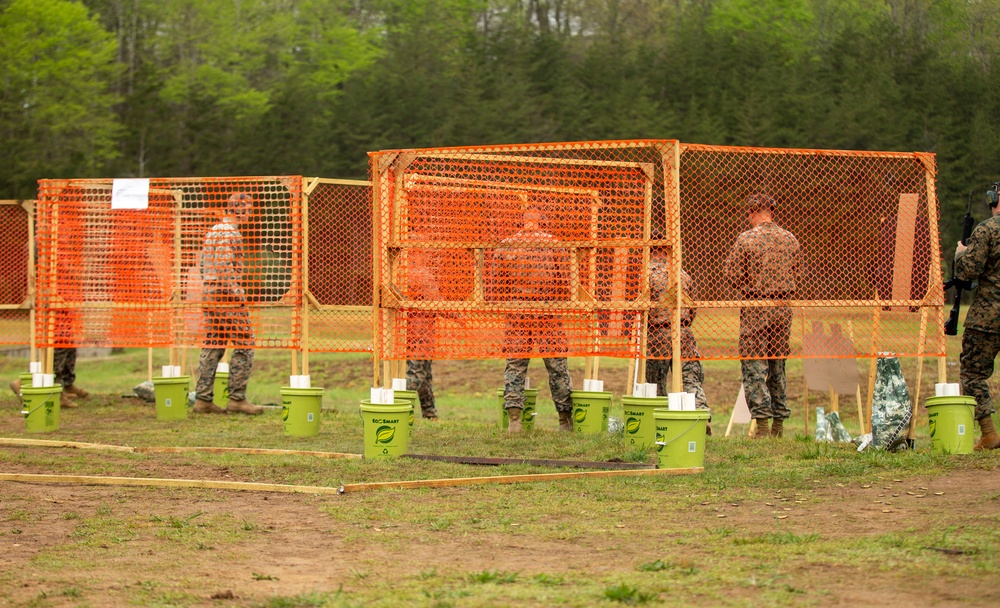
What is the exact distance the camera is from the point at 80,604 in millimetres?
4898

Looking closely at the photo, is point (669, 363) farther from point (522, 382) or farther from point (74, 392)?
point (74, 392)

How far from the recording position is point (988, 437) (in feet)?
30.5

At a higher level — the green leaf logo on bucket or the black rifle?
the black rifle

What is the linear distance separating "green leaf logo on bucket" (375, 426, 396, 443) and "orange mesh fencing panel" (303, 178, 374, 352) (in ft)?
13.4

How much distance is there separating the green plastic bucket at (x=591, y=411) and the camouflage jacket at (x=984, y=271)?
123 inches

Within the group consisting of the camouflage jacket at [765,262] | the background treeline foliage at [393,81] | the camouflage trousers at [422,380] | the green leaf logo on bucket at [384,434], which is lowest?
the green leaf logo on bucket at [384,434]

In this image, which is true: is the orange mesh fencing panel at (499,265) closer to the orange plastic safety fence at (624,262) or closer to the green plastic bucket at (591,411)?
the orange plastic safety fence at (624,262)

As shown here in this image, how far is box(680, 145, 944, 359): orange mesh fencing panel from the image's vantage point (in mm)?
9492

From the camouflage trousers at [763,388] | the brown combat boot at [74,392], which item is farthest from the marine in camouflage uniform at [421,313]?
the brown combat boot at [74,392]

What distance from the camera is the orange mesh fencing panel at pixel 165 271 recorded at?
1181 centimetres

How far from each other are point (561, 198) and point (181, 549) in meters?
4.76

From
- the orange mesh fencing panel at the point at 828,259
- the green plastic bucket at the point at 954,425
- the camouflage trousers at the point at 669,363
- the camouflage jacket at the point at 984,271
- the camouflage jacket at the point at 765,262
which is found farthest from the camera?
the camouflage trousers at the point at 669,363

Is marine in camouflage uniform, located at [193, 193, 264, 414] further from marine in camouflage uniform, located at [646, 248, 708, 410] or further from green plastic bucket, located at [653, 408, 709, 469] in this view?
green plastic bucket, located at [653, 408, 709, 469]

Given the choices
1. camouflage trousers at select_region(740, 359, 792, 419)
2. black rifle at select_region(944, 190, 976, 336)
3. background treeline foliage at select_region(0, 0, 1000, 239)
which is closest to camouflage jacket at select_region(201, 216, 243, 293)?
camouflage trousers at select_region(740, 359, 792, 419)
